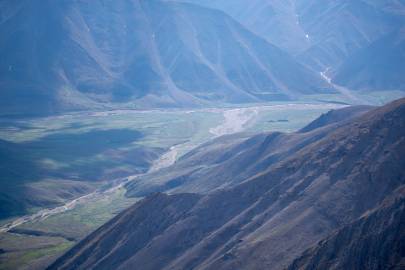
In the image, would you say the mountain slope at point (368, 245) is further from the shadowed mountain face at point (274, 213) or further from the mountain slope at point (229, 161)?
the mountain slope at point (229, 161)

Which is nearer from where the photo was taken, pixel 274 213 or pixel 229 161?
pixel 274 213

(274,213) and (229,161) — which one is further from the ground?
(229,161)

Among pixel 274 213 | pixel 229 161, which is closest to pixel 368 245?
pixel 274 213

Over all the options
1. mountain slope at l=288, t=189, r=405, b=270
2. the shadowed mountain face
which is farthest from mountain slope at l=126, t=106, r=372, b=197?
mountain slope at l=288, t=189, r=405, b=270

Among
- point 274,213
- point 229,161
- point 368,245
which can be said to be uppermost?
point 229,161

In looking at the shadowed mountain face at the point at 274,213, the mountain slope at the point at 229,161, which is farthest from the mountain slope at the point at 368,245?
the mountain slope at the point at 229,161

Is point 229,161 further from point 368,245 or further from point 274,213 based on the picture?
point 368,245

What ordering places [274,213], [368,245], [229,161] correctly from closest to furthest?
[368,245] → [274,213] → [229,161]

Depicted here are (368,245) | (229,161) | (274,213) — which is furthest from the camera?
(229,161)

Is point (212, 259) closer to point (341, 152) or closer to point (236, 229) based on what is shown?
point (236, 229)
